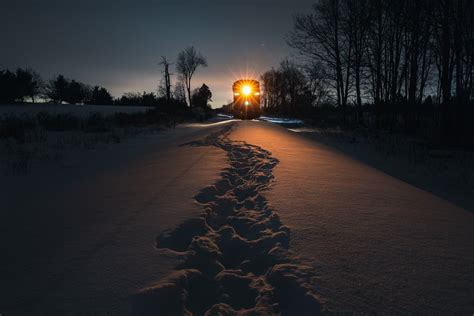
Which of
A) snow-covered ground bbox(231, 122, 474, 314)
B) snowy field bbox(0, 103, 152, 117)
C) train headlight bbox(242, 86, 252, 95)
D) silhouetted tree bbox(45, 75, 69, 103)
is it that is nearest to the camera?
snow-covered ground bbox(231, 122, 474, 314)

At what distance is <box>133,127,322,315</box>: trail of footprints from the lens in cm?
172

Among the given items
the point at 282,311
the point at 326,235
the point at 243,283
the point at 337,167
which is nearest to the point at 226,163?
the point at 337,167

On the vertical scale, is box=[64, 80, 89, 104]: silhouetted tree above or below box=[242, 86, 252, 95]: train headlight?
above

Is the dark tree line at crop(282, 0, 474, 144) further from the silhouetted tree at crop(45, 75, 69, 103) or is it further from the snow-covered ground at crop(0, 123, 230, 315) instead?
the silhouetted tree at crop(45, 75, 69, 103)

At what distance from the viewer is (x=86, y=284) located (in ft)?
6.07

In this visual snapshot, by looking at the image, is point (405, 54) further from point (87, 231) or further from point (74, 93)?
point (74, 93)

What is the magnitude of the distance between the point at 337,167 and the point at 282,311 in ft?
14.0

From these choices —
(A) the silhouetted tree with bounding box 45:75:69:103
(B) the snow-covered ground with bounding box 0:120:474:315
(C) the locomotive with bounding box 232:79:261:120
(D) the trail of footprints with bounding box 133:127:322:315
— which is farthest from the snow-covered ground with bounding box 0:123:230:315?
(A) the silhouetted tree with bounding box 45:75:69:103

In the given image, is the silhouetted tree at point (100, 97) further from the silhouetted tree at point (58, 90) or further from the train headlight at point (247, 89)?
the train headlight at point (247, 89)

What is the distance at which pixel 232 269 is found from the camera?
88.4 inches

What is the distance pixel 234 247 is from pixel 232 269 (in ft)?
1.07

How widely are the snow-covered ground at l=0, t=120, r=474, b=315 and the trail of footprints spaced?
0.01 meters

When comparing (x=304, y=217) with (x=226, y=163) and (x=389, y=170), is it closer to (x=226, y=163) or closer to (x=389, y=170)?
(x=226, y=163)

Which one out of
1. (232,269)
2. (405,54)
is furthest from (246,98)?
(232,269)
